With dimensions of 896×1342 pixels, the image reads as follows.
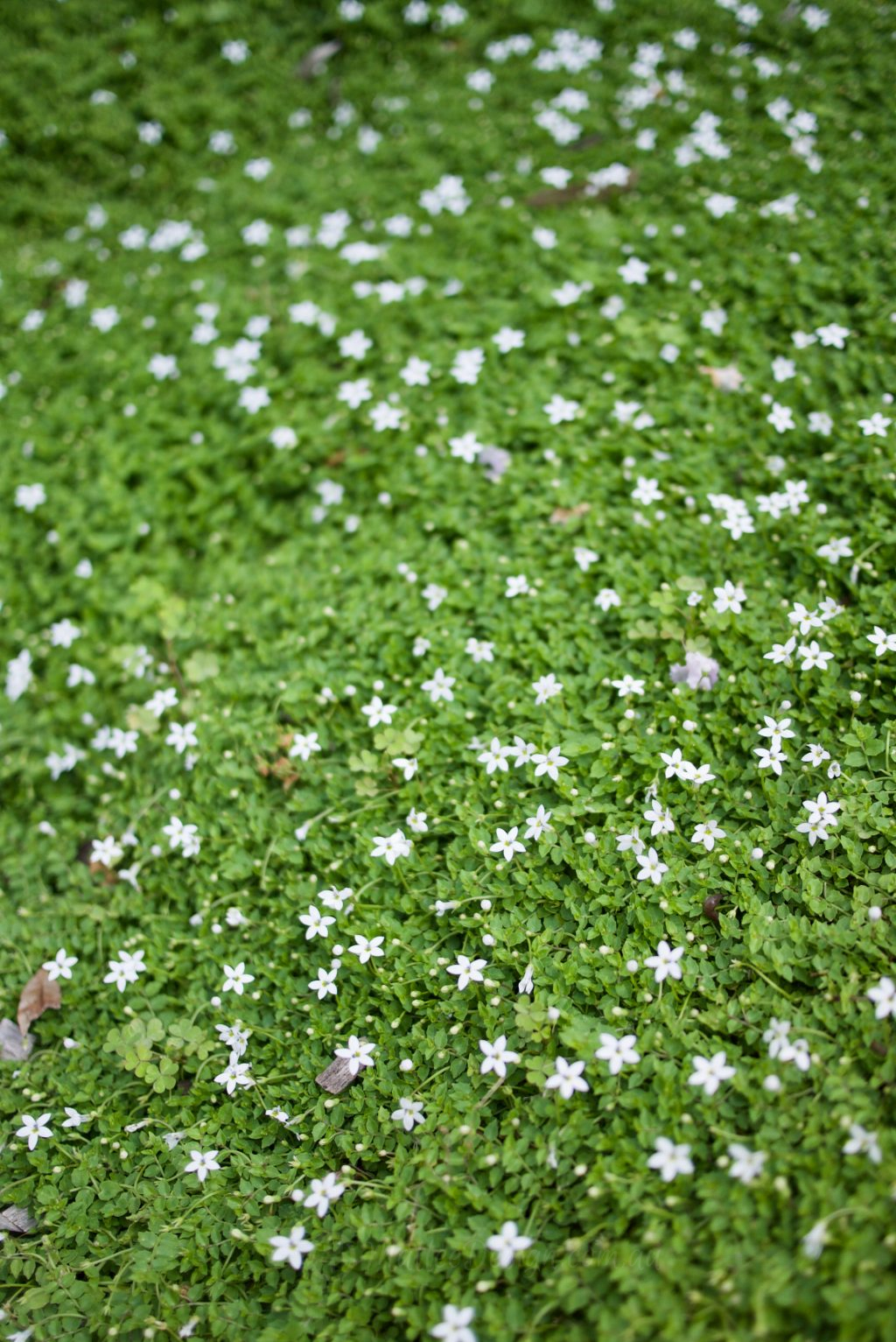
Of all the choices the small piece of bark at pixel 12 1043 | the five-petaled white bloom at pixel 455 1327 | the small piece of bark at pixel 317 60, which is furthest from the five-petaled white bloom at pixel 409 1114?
the small piece of bark at pixel 317 60

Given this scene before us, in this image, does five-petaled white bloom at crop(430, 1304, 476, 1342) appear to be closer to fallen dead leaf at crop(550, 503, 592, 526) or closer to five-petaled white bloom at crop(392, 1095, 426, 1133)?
five-petaled white bloom at crop(392, 1095, 426, 1133)

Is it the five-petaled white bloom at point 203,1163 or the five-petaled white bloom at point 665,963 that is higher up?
the five-petaled white bloom at point 665,963

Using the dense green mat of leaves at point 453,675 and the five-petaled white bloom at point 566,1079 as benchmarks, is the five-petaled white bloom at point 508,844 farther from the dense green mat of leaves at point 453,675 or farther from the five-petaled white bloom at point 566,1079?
the five-petaled white bloom at point 566,1079

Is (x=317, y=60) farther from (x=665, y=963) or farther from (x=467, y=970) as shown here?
(x=665, y=963)

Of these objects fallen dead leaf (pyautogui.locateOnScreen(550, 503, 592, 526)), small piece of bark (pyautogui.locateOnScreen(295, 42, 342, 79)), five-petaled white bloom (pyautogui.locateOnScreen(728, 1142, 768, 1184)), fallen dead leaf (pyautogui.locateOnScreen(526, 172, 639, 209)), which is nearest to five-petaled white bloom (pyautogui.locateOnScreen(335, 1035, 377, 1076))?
five-petaled white bloom (pyautogui.locateOnScreen(728, 1142, 768, 1184))

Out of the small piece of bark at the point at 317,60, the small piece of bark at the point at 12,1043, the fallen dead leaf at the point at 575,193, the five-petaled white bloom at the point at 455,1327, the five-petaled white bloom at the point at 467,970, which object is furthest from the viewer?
the small piece of bark at the point at 317,60

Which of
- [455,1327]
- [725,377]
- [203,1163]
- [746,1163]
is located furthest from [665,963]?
[725,377]
